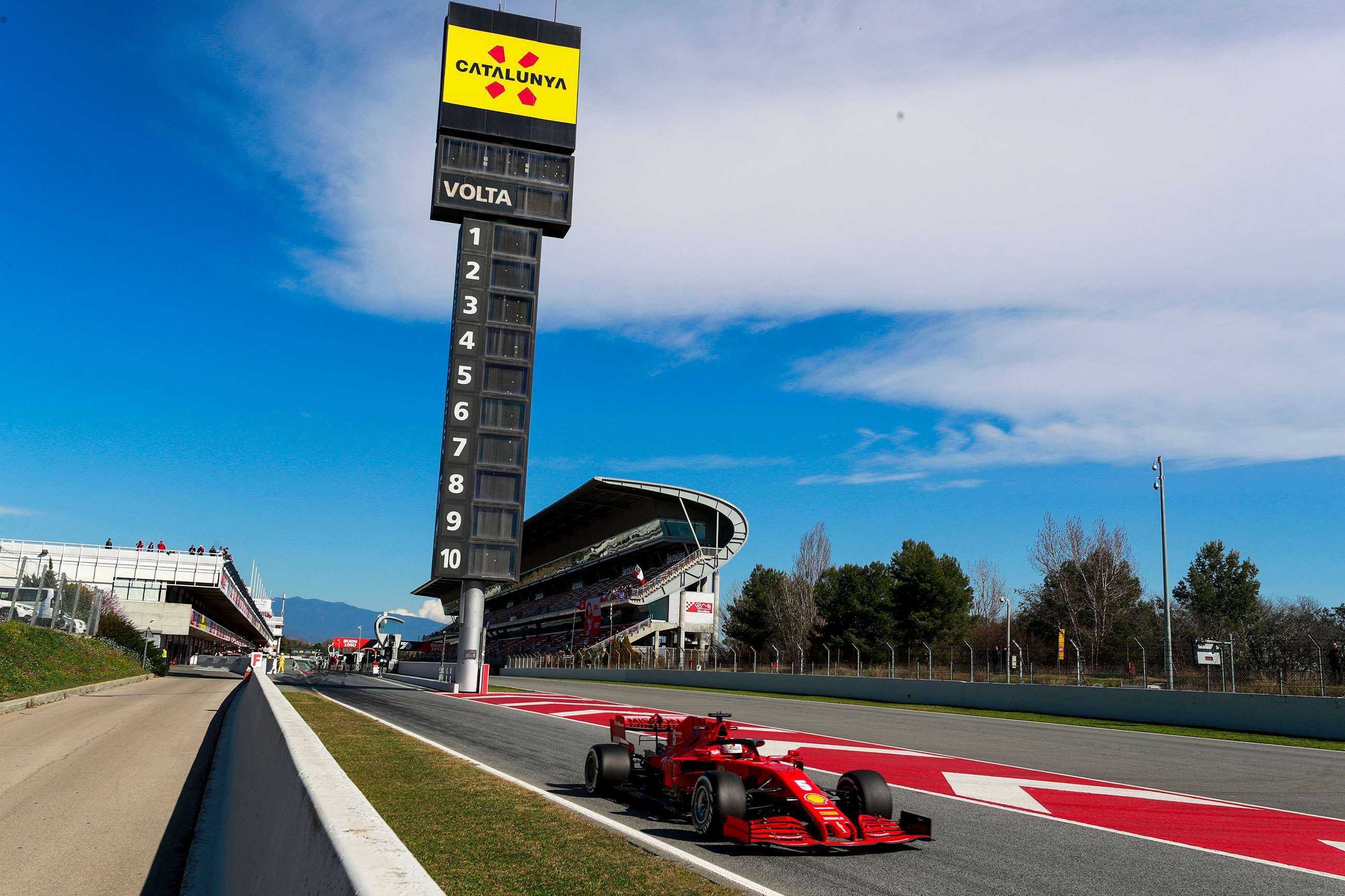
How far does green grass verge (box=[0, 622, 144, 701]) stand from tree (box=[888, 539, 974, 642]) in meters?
45.2

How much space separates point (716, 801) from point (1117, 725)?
19.8 metres

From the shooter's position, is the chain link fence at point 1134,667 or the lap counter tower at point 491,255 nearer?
the chain link fence at point 1134,667

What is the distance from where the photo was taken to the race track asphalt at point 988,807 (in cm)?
688

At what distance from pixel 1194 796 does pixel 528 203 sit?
31532 mm

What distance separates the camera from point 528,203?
1470 inches

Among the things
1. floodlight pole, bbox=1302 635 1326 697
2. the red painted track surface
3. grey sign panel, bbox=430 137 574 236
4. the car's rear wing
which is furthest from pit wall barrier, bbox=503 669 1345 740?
grey sign panel, bbox=430 137 574 236

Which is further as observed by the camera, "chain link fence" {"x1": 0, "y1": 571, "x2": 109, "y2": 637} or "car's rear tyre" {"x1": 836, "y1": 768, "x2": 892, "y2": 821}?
"chain link fence" {"x1": 0, "y1": 571, "x2": 109, "y2": 637}

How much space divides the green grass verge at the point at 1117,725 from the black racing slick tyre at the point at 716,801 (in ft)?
54.6

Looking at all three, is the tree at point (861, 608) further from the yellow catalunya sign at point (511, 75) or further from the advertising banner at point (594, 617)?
the yellow catalunya sign at point (511, 75)

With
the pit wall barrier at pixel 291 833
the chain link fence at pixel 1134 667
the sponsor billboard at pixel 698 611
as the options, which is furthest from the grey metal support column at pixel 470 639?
the sponsor billboard at pixel 698 611

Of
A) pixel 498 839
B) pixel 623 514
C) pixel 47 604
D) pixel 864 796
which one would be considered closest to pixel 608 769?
pixel 498 839

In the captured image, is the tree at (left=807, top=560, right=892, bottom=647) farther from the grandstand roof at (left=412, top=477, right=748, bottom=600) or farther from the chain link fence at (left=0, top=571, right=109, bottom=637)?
the chain link fence at (left=0, top=571, right=109, bottom=637)

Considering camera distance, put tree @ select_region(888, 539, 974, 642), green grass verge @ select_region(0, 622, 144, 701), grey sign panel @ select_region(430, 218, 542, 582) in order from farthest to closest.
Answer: tree @ select_region(888, 539, 974, 642) < grey sign panel @ select_region(430, 218, 542, 582) < green grass verge @ select_region(0, 622, 144, 701)

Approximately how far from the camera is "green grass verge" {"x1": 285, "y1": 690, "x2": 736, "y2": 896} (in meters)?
6.22
